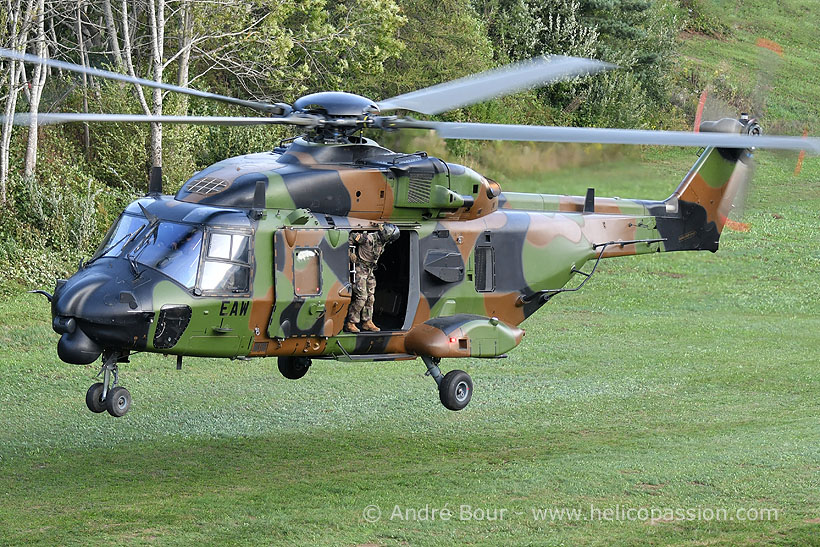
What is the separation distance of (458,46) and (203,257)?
25.6 m

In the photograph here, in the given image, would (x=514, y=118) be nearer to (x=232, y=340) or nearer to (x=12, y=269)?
(x=12, y=269)

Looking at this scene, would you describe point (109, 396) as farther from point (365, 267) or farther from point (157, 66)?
point (157, 66)

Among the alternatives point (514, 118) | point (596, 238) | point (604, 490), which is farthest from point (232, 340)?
point (514, 118)

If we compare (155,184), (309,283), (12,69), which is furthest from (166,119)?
(12,69)

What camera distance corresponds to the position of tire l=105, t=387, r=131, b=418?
12664mm

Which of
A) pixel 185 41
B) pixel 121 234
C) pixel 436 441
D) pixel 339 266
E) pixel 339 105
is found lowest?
pixel 436 441

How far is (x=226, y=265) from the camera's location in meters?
13.1

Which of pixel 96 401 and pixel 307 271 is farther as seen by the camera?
pixel 307 271

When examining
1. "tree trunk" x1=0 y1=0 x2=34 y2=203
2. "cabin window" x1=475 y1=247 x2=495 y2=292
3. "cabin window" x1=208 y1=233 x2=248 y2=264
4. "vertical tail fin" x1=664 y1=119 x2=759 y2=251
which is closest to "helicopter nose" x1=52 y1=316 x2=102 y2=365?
"cabin window" x1=208 y1=233 x2=248 y2=264

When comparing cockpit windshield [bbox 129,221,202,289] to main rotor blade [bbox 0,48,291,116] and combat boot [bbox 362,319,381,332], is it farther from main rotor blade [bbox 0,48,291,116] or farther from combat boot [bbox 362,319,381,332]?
combat boot [bbox 362,319,381,332]

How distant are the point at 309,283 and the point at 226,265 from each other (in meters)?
1.07

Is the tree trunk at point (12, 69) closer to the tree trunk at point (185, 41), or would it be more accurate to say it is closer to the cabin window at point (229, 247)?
the tree trunk at point (185, 41)

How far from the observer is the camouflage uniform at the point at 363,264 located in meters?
14.1

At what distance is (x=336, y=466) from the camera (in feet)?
48.5
